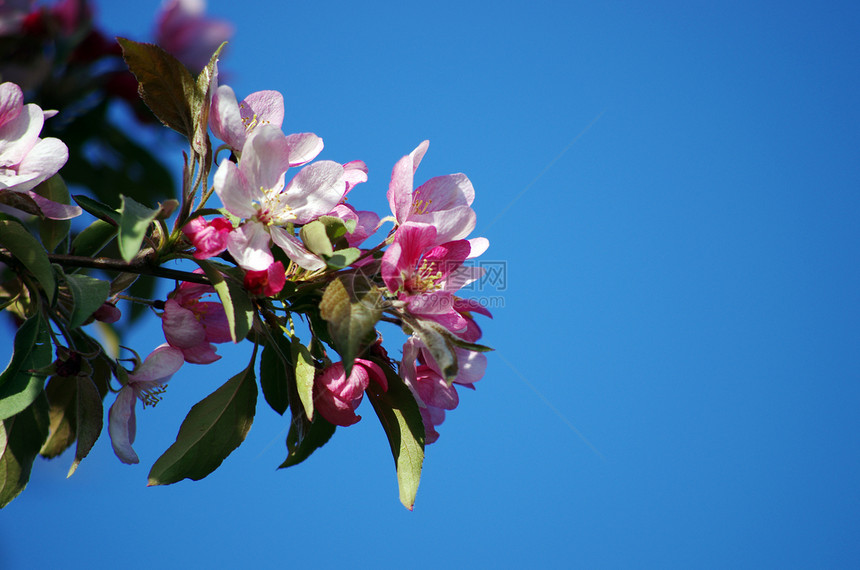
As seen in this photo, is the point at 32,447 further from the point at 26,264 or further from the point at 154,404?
the point at 26,264

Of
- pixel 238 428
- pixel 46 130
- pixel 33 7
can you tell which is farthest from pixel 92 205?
pixel 33 7

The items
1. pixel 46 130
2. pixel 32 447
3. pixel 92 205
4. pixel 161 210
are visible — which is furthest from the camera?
pixel 46 130

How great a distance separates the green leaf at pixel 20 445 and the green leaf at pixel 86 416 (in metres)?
0.05

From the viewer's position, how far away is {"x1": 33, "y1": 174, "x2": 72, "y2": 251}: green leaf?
0.97 m

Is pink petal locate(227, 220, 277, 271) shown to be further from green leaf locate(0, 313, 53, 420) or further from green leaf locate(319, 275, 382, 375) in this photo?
green leaf locate(0, 313, 53, 420)

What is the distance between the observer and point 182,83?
33.9 inches

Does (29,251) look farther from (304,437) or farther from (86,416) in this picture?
(304,437)

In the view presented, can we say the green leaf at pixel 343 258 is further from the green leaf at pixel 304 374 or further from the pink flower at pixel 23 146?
the pink flower at pixel 23 146

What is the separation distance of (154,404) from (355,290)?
1.47 feet

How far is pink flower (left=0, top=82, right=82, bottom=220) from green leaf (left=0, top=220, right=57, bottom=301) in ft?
0.17

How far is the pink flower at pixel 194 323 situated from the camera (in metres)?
0.90

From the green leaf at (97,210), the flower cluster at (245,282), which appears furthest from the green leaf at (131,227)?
the green leaf at (97,210)

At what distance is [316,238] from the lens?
0.78 meters

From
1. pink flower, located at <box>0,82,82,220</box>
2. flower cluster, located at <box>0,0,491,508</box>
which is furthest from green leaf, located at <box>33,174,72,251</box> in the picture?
pink flower, located at <box>0,82,82,220</box>
